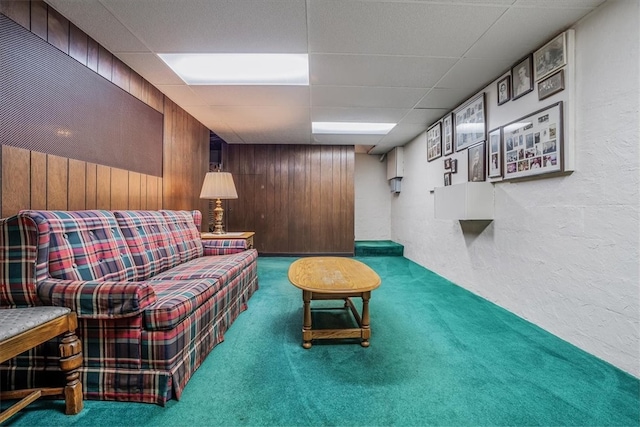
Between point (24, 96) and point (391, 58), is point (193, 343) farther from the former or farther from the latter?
point (391, 58)

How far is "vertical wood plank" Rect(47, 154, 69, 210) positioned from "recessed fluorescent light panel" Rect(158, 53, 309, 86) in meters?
1.14

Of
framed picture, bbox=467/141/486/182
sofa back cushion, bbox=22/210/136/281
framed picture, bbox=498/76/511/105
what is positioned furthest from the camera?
framed picture, bbox=467/141/486/182

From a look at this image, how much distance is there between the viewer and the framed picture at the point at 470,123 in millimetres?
2811

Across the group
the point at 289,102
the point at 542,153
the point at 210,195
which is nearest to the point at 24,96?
the point at 210,195

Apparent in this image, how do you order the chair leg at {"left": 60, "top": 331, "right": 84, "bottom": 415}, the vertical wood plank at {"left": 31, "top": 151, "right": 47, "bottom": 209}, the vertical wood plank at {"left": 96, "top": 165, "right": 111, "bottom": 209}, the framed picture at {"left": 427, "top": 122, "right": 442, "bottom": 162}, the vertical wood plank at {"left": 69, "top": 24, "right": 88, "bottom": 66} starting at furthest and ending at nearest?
the framed picture at {"left": 427, "top": 122, "right": 442, "bottom": 162} → the vertical wood plank at {"left": 96, "top": 165, "right": 111, "bottom": 209} → the vertical wood plank at {"left": 69, "top": 24, "right": 88, "bottom": 66} → the vertical wood plank at {"left": 31, "top": 151, "right": 47, "bottom": 209} → the chair leg at {"left": 60, "top": 331, "right": 84, "bottom": 415}

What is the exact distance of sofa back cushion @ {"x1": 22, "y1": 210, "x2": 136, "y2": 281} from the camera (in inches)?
52.6

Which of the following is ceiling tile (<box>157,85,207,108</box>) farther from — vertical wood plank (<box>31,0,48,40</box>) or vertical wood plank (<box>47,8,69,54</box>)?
vertical wood plank (<box>31,0,48,40</box>)

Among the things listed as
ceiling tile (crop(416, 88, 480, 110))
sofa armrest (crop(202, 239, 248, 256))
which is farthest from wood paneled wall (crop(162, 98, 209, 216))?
ceiling tile (crop(416, 88, 480, 110))

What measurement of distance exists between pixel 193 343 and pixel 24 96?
170 centimetres

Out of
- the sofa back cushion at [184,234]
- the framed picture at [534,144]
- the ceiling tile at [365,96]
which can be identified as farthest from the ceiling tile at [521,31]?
the sofa back cushion at [184,234]

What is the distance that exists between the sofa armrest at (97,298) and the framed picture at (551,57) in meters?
2.91

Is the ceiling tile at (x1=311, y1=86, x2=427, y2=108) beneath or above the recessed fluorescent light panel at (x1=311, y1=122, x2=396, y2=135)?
beneath

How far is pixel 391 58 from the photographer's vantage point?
227 centimetres

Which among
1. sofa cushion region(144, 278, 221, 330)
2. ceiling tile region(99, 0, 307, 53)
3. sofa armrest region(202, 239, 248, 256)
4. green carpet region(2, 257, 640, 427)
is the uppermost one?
ceiling tile region(99, 0, 307, 53)
